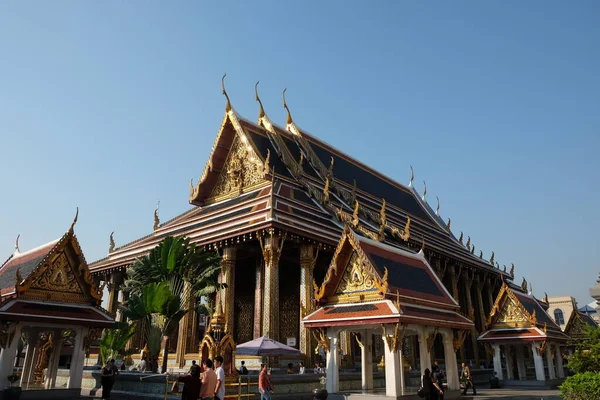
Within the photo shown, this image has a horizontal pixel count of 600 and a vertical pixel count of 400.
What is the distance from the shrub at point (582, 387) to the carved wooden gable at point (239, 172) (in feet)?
48.5

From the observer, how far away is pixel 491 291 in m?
33.5

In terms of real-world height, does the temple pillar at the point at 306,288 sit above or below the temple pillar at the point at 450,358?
above

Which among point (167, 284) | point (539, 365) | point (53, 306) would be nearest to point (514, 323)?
point (539, 365)

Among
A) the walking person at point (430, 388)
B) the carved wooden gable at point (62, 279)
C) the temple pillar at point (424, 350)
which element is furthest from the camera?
the carved wooden gable at point (62, 279)

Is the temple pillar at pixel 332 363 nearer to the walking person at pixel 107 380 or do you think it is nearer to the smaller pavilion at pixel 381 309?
the smaller pavilion at pixel 381 309

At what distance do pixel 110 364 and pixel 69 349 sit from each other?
62.9 ft

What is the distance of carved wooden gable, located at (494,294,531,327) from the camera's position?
17495 millimetres

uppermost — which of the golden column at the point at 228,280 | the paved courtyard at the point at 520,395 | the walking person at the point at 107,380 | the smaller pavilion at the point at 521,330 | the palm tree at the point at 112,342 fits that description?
the golden column at the point at 228,280

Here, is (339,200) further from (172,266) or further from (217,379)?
(217,379)

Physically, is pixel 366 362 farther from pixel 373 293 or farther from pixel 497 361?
pixel 497 361

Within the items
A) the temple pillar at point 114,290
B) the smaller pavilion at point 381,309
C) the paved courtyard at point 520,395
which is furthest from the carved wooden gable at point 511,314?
the temple pillar at point 114,290

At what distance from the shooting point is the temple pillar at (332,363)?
9930mm

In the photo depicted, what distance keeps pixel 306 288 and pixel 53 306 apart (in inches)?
320

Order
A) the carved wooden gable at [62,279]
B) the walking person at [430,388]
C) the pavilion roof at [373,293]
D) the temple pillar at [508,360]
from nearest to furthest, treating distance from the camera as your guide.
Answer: the walking person at [430,388], the pavilion roof at [373,293], the carved wooden gable at [62,279], the temple pillar at [508,360]
